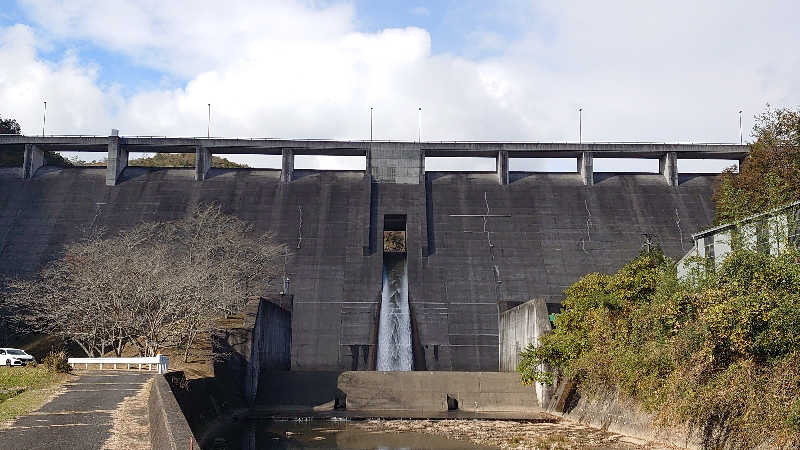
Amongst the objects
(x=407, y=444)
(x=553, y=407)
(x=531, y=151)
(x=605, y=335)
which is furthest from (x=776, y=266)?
(x=531, y=151)

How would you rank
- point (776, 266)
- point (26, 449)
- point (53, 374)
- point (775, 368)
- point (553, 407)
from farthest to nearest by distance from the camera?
1. point (553, 407)
2. point (53, 374)
3. point (776, 266)
4. point (775, 368)
5. point (26, 449)

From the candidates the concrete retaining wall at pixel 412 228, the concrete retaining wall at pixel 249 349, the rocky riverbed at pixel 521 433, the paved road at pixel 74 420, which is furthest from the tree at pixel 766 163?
the paved road at pixel 74 420

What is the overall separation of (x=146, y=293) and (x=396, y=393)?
11632mm

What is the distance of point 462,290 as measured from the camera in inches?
1857

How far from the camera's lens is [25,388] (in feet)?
72.0

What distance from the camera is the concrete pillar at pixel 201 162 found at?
5678 cm

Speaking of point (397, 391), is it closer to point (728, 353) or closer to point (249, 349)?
point (249, 349)

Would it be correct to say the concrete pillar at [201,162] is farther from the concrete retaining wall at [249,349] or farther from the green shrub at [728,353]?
the green shrub at [728,353]

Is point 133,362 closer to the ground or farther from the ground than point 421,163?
closer to the ground

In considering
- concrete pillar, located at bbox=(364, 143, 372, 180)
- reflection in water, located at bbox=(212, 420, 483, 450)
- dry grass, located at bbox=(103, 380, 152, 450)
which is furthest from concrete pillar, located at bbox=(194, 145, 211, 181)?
dry grass, located at bbox=(103, 380, 152, 450)

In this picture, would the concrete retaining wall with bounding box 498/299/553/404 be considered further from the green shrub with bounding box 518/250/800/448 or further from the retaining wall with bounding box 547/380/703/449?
the green shrub with bounding box 518/250/800/448

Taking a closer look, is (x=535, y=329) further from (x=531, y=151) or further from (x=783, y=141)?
(x=531, y=151)

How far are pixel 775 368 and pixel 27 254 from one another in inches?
1752

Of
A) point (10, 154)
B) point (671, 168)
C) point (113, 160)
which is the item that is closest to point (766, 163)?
point (671, 168)
